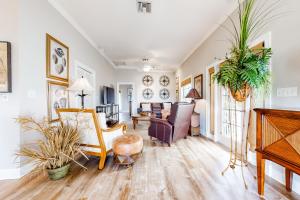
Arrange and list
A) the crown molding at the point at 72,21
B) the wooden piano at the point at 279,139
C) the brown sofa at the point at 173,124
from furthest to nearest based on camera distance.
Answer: the brown sofa at the point at 173,124 → the crown molding at the point at 72,21 → the wooden piano at the point at 279,139

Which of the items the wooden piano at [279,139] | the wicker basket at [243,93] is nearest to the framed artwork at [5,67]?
the wicker basket at [243,93]

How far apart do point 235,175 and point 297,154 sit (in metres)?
1.07

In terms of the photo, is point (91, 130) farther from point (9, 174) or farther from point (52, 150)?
point (9, 174)

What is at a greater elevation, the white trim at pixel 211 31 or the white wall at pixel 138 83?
the white trim at pixel 211 31

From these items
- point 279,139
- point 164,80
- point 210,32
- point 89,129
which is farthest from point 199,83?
point 164,80

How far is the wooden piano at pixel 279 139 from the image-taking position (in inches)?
49.9

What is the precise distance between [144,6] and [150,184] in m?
3.04

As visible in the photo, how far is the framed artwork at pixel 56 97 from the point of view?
8.54 ft

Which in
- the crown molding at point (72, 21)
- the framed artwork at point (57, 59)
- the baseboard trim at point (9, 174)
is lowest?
the baseboard trim at point (9, 174)

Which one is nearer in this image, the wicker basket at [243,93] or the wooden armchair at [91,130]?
the wicker basket at [243,93]

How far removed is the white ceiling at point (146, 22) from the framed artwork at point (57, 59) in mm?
706

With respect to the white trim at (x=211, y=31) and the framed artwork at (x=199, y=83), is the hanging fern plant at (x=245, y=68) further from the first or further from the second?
the framed artwork at (x=199, y=83)

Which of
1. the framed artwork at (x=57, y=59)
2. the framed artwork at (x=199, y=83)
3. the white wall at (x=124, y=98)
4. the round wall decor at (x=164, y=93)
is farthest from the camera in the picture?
the white wall at (x=124, y=98)

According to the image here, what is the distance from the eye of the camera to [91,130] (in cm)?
236
